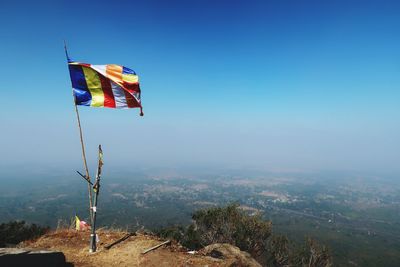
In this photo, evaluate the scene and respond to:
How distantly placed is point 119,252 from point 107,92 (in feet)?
20.0

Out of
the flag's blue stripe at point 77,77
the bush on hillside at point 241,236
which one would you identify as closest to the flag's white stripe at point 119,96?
the flag's blue stripe at point 77,77

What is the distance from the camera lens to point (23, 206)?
17812cm

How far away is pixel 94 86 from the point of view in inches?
480

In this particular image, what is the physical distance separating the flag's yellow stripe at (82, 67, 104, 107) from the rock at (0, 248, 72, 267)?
5.49m

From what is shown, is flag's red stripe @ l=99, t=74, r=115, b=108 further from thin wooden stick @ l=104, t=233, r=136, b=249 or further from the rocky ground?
the rocky ground

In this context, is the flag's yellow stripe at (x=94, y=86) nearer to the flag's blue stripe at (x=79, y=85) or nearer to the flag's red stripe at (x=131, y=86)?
the flag's blue stripe at (x=79, y=85)

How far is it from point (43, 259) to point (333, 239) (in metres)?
129

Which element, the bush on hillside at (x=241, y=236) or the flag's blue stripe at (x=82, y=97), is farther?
the bush on hillside at (x=241, y=236)

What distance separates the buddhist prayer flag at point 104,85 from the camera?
1198cm

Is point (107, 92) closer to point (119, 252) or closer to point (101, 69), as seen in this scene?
point (101, 69)

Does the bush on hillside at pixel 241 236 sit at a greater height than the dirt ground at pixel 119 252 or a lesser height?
lesser

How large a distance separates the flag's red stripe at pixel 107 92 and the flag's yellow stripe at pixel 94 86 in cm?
11

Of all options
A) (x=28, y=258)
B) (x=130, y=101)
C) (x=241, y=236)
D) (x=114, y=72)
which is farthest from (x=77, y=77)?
(x=241, y=236)

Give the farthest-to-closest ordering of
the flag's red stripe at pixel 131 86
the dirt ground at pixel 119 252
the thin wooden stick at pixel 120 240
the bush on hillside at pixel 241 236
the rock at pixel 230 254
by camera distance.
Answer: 1. the bush on hillside at pixel 241 236
2. the rock at pixel 230 254
3. the flag's red stripe at pixel 131 86
4. the thin wooden stick at pixel 120 240
5. the dirt ground at pixel 119 252
